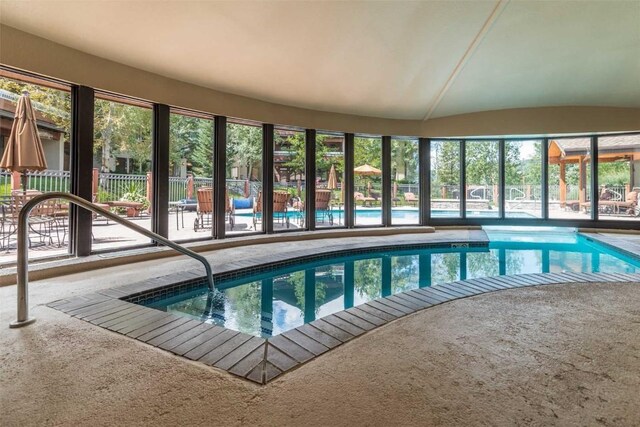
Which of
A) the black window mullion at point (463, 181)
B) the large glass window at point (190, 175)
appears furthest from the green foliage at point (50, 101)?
the black window mullion at point (463, 181)

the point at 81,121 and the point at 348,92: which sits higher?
the point at 348,92

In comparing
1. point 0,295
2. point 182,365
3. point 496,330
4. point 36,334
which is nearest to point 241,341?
point 182,365

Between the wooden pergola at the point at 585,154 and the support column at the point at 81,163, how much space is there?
10.2 meters

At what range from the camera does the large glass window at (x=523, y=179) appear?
9.01 metres

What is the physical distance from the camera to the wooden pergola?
8.31 metres

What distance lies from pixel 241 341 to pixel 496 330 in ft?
6.21

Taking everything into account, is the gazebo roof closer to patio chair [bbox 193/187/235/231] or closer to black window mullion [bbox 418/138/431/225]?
black window mullion [bbox 418/138/431/225]

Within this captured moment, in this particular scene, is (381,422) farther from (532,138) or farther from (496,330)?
(532,138)

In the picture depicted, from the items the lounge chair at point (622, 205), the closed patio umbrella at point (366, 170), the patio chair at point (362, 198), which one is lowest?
Answer: the lounge chair at point (622, 205)

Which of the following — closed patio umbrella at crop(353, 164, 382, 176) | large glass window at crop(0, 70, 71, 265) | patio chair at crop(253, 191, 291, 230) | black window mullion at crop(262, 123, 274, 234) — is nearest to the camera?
large glass window at crop(0, 70, 71, 265)

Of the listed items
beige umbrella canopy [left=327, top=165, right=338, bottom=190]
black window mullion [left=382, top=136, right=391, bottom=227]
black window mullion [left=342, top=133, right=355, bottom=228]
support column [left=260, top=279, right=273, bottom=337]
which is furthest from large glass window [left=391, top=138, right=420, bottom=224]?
support column [left=260, top=279, right=273, bottom=337]

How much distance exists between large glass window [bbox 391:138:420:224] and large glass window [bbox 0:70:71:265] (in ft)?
22.3

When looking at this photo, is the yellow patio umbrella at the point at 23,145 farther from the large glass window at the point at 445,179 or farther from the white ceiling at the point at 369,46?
the large glass window at the point at 445,179

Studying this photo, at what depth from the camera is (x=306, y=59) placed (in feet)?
18.3
